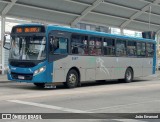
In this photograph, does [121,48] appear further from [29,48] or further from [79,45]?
[29,48]

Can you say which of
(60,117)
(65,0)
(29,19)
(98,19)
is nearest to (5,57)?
(29,19)

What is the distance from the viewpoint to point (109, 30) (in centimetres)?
3672

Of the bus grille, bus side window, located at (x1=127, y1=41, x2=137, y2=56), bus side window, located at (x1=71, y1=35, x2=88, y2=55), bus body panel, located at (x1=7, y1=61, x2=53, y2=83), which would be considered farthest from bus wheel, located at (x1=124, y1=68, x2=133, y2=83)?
the bus grille

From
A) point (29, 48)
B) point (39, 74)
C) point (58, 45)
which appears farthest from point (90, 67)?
point (29, 48)

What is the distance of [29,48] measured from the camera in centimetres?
1716

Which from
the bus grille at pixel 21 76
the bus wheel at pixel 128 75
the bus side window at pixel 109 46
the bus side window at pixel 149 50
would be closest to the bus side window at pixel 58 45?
the bus grille at pixel 21 76

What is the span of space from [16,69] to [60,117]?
8205mm

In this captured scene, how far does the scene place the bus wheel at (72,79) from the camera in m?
18.3

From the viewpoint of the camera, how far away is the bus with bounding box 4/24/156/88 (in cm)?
1702

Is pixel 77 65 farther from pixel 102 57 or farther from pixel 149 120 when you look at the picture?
pixel 149 120

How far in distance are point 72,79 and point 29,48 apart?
9.14 ft

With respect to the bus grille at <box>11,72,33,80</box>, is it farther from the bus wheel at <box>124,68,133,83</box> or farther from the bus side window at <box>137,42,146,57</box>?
the bus side window at <box>137,42,146,57</box>

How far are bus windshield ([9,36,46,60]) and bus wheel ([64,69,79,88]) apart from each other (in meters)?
1.99

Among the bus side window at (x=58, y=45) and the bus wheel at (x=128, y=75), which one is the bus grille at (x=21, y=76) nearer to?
the bus side window at (x=58, y=45)
